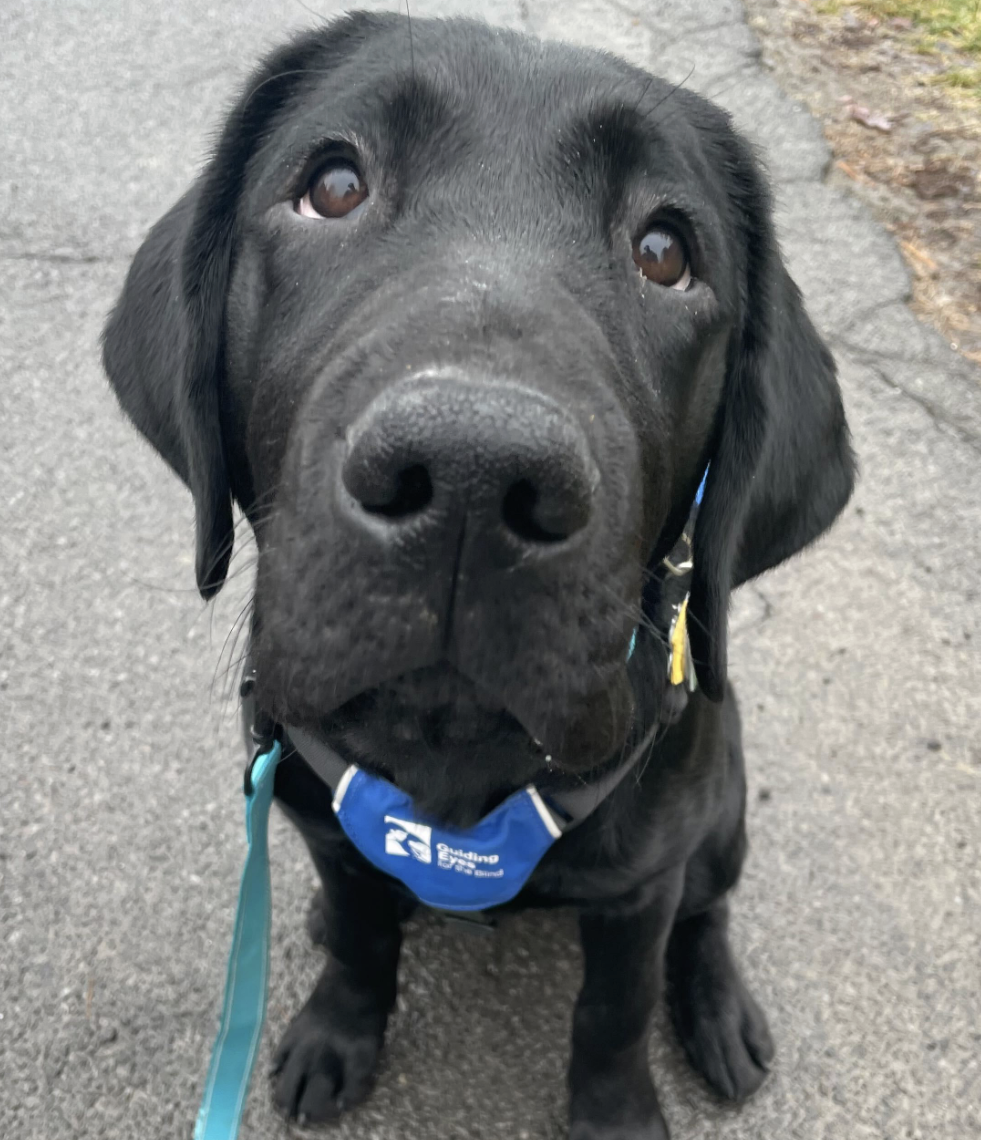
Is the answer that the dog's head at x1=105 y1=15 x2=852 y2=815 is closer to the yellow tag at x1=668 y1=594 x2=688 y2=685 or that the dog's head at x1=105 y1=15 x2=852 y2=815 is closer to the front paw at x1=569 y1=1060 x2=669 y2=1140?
the yellow tag at x1=668 y1=594 x2=688 y2=685

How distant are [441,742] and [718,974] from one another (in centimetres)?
123

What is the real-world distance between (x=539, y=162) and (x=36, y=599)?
2.14 metres

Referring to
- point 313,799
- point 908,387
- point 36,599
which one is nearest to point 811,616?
point 908,387

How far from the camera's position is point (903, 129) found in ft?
15.9

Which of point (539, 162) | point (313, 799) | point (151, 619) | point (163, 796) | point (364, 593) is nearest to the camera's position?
point (364, 593)

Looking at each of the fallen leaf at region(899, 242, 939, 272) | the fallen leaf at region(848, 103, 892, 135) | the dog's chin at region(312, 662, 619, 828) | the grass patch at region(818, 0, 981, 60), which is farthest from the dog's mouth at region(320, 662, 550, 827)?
the grass patch at region(818, 0, 981, 60)

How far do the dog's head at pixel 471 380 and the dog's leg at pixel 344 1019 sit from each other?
621mm

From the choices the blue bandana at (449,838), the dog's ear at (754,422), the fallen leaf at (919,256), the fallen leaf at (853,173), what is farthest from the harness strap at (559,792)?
the fallen leaf at (853,173)

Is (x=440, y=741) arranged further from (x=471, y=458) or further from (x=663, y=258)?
(x=663, y=258)

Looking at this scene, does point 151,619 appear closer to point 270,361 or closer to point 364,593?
point 270,361

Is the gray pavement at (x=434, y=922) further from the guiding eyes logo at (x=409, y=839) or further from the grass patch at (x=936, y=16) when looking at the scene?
the grass patch at (x=936, y=16)

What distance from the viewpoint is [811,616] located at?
10.3 ft

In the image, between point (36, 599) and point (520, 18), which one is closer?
point (36, 599)

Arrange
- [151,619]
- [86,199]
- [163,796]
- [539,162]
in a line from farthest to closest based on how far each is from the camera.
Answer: [86,199] < [151,619] < [163,796] < [539,162]
